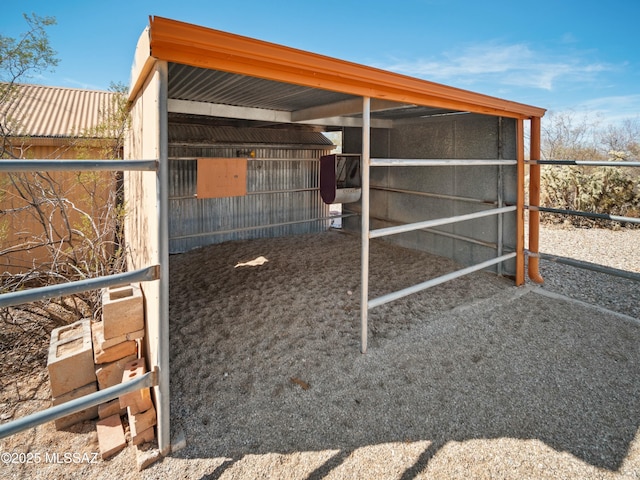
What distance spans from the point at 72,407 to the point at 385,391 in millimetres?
1744

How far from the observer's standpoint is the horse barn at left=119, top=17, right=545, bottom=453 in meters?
1.86

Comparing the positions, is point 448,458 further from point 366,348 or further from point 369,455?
point 366,348

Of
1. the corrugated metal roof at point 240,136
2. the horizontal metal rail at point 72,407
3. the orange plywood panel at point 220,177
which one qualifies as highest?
the corrugated metal roof at point 240,136

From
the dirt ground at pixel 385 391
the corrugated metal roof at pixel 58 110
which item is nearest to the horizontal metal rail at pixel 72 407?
the dirt ground at pixel 385 391

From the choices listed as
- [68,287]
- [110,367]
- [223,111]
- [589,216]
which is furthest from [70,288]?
[589,216]


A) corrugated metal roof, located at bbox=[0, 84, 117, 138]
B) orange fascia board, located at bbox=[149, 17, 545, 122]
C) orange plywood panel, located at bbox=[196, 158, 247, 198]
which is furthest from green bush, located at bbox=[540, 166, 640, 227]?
corrugated metal roof, located at bbox=[0, 84, 117, 138]

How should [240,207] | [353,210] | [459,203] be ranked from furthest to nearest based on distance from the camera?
[353,210] → [240,207] → [459,203]

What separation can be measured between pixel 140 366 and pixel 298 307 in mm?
1721

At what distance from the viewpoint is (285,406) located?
226 centimetres

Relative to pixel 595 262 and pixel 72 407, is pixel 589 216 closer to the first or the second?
pixel 595 262

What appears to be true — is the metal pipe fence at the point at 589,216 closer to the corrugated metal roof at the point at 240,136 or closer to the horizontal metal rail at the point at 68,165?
the horizontal metal rail at the point at 68,165

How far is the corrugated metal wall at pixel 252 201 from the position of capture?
6.20m

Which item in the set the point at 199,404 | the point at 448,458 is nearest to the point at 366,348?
the point at 448,458

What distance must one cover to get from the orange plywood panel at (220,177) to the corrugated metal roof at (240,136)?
0.86m
